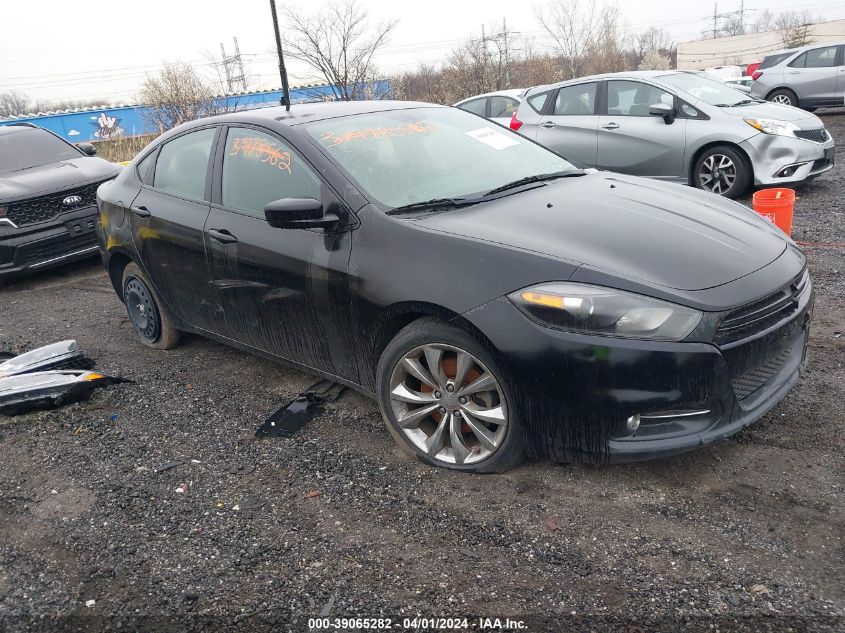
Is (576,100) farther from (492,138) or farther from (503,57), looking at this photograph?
(503,57)

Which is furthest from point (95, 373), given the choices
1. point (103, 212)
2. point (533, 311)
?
point (533, 311)

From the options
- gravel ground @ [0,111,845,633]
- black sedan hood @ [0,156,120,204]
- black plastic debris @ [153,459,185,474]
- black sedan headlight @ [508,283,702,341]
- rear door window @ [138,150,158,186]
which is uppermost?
rear door window @ [138,150,158,186]

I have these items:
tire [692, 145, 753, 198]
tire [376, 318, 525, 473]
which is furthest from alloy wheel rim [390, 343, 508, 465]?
tire [692, 145, 753, 198]

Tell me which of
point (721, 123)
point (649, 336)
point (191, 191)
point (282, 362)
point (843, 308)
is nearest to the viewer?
point (649, 336)

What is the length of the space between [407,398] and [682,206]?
65.0 inches

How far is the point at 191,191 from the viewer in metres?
4.25

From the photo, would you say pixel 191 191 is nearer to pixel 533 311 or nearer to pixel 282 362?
pixel 282 362

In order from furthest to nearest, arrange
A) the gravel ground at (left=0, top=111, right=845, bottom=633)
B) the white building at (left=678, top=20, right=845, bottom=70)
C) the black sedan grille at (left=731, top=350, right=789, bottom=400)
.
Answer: the white building at (left=678, top=20, right=845, bottom=70)
the black sedan grille at (left=731, top=350, right=789, bottom=400)
the gravel ground at (left=0, top=111, right=845, bottom=633)

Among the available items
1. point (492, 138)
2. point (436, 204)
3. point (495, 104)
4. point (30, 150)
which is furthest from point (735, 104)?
point (30, 150)

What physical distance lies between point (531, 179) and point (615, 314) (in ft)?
4.51

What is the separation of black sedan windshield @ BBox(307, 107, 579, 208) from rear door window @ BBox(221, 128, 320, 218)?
18 cm

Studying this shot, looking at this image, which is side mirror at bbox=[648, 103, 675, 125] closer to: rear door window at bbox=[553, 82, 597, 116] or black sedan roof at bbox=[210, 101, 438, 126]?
rear door window at bbox=[553, 82, 597, 116]

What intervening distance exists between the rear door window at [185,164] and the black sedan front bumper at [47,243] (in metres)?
3.37

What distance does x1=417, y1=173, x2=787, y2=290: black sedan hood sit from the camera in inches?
110
